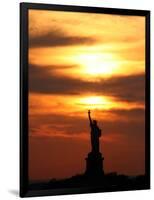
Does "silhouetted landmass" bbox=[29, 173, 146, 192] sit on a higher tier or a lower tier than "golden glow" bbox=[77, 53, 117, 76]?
lower

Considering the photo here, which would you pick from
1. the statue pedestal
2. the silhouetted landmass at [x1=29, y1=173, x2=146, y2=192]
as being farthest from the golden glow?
the silhouetted landmass at [x1=29, y1=173, x2=146, y2=192]

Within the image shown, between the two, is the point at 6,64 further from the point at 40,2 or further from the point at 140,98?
the point at 140,98

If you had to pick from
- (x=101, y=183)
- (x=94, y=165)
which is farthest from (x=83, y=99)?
(x=101, y=183)

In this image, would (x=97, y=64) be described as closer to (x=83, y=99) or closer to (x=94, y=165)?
(x=83, y=99)

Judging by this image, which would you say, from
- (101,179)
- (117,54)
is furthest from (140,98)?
(101,179)

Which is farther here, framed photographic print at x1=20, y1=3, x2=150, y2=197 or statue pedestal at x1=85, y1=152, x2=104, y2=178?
statue pedestal at x1=85, y1=152, x2=104, y2=178

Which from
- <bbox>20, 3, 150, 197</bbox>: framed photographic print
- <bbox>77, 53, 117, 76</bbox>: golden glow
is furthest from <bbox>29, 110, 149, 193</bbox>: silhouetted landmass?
<bbox>77, 53, 117, 76</bbox>: golden glow

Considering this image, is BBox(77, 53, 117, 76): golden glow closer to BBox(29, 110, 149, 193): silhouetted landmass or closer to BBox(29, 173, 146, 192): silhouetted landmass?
BBox(29, 110, 149, 193): silhouetted landmass

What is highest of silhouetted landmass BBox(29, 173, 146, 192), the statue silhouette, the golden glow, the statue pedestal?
the golden glow
